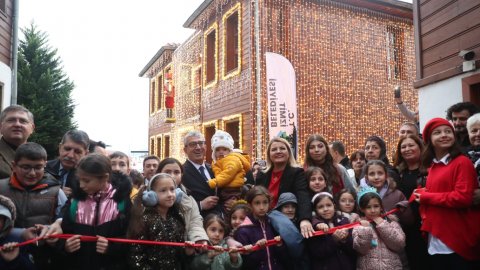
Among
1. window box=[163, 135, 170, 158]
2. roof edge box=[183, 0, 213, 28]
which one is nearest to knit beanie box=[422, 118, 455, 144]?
roof edge box=[183, 0, 213, 28]

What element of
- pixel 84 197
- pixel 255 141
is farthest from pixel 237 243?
pixel 255 141

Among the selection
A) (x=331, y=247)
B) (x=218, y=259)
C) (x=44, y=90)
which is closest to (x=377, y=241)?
(x=331, y=247)

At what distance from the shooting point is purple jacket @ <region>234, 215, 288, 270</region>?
3496 mm

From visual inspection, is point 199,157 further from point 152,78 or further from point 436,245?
point 152,78

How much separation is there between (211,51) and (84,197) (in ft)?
40.3

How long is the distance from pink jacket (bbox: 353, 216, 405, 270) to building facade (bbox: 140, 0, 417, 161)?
784 cm

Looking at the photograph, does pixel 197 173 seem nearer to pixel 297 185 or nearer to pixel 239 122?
pixel 297 185

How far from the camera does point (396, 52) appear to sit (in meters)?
13.9

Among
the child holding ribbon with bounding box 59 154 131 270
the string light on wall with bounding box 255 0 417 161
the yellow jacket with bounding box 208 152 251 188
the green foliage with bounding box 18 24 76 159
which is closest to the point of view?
the child holding ribbon with bounding box 59 154 131 270

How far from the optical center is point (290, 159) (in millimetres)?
4234

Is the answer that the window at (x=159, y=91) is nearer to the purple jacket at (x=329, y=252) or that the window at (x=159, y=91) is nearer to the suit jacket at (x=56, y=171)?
the suit jacket at (x=56, y=171)

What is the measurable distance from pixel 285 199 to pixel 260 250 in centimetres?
56

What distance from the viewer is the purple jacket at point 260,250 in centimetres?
350

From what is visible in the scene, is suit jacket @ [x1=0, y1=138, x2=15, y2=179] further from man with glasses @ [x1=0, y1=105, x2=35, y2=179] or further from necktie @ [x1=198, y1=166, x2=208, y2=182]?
necktie @ [x1=198, y1=166, x2=208, y2=182]
